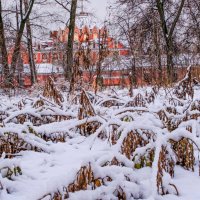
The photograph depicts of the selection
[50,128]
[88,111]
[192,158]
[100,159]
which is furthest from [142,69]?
[100,159]

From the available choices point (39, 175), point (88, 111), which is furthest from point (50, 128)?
point (39, 175)

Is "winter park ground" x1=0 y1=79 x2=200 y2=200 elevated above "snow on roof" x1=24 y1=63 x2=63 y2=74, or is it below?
below

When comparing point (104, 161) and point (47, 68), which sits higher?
point (47, 68)

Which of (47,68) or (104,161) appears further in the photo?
(47,68)

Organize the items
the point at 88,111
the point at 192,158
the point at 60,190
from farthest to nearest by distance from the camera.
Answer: the point at 88,111
the point at 192,158
the point at 60,190

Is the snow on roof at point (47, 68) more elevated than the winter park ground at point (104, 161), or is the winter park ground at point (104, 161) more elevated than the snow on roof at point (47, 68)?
the snow on roof at point (47, 68)

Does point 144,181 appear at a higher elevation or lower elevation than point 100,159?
lower

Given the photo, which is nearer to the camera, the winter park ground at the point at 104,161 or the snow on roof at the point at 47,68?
the winter park ground at the point at 104,161

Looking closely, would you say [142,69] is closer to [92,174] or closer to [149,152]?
[149,152]

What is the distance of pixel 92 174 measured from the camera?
97.8 inches

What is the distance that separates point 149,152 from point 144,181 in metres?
0.43

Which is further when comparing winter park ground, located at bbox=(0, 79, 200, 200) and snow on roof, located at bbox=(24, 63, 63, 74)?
snow on roof, located at bbox=(24, 63, 63, 74)

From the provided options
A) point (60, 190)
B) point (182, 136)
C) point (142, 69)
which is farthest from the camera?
point (142, 69)

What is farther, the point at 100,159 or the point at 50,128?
the point at 50,128
